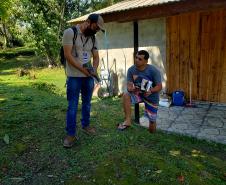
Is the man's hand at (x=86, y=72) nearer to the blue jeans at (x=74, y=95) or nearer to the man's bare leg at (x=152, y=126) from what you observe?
the blue jeans at (x=74, y=95)

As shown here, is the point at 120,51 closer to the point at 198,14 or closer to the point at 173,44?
the point at 173,44

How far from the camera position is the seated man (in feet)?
19.2

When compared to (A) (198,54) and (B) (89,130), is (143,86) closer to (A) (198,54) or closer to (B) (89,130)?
(B) (89,130)

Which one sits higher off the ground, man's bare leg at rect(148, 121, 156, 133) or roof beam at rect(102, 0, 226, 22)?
roof beam at rect(102, 0, 226, 22)

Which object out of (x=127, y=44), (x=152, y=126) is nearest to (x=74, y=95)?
(x=152, y=126)

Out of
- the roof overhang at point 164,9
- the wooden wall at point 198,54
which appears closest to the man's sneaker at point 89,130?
the roof overhang at point 164,9

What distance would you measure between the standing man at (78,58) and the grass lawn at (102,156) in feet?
1.64

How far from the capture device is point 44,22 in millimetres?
18609

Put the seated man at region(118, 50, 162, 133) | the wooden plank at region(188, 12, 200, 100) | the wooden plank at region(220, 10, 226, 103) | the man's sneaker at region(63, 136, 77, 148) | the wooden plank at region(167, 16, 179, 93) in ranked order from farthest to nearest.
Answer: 1. the wooden plank at region(167, 16, 179, 93)
2. the wooden plank at region(188, 12, 200, 100)
3. the wooden plank at region(220, 10, 226, 103)
4. the seated man at region(118, 50, 162, 133)
5. the man's sneaker at region(63, 136, 77, 148)

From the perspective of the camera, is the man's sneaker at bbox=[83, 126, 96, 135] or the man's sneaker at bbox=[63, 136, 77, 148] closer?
the man's sneaker at bbox=[63, 136, 77, 148]

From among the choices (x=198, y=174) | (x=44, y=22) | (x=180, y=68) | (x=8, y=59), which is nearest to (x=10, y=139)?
(x=198, y=174)

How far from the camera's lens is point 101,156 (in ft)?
15.1

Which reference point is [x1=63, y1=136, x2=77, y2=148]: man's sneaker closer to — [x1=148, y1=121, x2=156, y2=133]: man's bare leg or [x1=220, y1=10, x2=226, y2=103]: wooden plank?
[x1=148, y1=121, x2=156, y2=133]: man's bare leg

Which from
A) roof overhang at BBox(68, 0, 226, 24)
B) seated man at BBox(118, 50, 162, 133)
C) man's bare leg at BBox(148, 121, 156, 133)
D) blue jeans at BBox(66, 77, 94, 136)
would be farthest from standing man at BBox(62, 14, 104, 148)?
roof overhang at BBox(68, 0, 226, 24)
